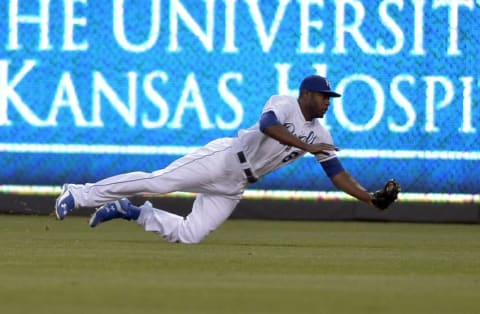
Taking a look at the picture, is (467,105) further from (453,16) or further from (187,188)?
(187,188)

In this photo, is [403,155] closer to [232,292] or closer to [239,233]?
[239,233]

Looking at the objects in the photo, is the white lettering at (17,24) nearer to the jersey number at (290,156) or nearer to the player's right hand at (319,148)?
the jersey number at (290,156)

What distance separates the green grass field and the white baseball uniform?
0.61ft

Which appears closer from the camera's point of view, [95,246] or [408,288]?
[408,288]

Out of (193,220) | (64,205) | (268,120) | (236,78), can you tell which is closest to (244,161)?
(268,120)

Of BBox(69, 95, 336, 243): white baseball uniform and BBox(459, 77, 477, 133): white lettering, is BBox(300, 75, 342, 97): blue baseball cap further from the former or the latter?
BBox(459, 77, 477, 133): white lettering

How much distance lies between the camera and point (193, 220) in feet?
36.1

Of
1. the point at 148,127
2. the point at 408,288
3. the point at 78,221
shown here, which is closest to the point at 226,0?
the point at 148,127

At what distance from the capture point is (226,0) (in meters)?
15.4

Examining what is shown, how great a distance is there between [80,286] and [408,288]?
166 cm

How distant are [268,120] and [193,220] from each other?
908 mm

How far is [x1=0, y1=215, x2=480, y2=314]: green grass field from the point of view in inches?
278

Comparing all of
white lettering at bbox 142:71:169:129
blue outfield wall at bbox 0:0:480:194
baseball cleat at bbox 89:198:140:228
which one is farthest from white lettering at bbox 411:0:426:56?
baseball cleat at bbox 89:198:140:228

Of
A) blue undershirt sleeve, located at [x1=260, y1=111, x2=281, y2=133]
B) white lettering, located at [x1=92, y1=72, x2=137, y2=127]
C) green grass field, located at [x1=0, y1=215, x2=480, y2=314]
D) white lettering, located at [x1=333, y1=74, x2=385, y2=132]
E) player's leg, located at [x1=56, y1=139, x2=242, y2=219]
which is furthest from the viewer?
white lettering, located at [x1=92, y1=72, x2=137, y2=127]
